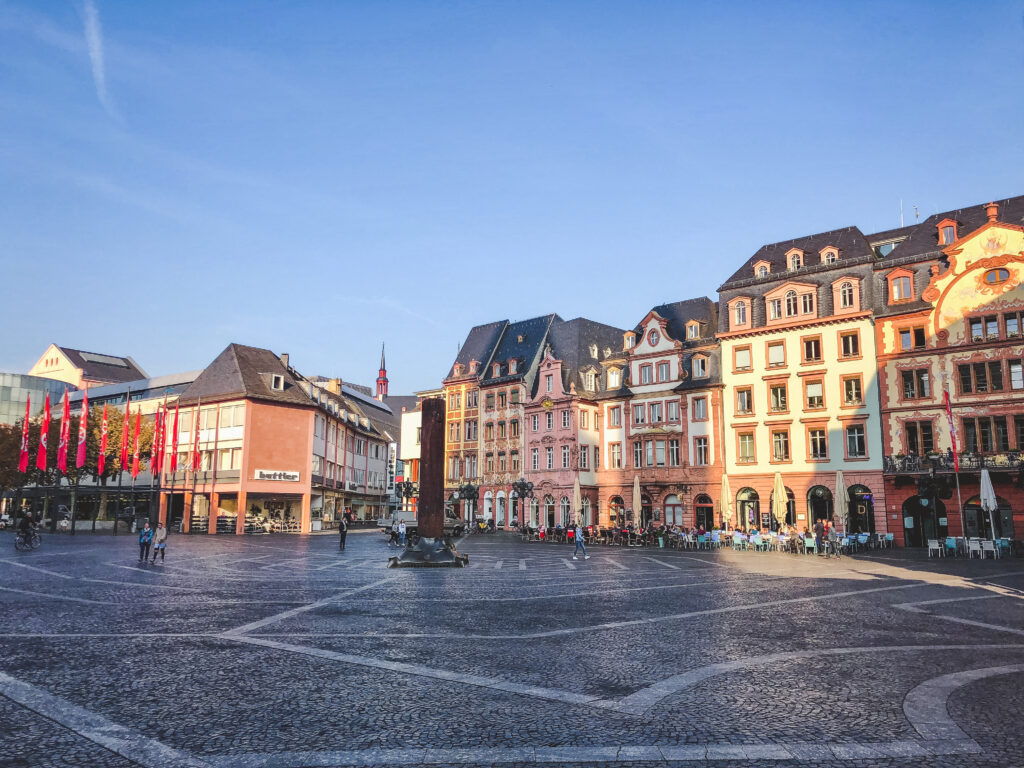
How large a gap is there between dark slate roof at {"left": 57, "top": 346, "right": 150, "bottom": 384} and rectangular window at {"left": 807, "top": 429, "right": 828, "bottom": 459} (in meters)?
107

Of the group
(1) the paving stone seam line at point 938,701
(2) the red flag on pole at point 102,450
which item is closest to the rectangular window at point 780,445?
(1) the paving stone seam line at point 938,701

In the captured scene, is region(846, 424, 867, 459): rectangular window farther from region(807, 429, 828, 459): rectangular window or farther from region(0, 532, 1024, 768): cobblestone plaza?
region(0, 532, 1024, 768): cobblestone plaza

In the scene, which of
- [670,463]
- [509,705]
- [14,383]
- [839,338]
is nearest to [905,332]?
[839,338]

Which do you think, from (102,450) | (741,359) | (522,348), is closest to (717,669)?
(741,359)

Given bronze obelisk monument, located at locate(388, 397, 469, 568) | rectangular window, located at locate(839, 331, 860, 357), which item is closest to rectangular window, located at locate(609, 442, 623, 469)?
rectangular window, located at locate(839, 331, 860, 357)

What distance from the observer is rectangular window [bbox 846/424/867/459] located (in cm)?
4509

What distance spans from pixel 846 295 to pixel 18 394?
340 feet

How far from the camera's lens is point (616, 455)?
192 feet

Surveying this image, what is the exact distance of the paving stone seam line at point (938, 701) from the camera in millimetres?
7250

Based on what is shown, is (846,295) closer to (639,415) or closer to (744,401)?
(744,401)

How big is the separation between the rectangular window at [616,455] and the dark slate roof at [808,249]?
13.9 meters

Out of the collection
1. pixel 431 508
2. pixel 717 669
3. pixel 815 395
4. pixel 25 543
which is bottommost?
pixel 717 669

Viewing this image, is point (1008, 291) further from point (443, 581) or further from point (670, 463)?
point (443, 581)

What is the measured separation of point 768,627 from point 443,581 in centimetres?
1045
